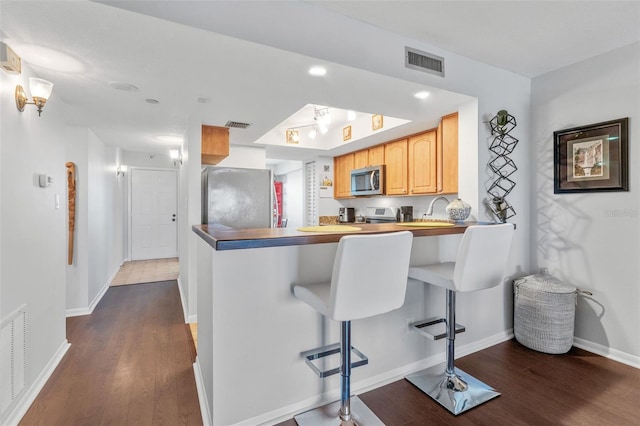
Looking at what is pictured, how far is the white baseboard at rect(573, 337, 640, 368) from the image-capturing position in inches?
92.4

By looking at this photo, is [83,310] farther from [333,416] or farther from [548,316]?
[548,316]

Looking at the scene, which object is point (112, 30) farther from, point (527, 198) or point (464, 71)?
point (527, 198)

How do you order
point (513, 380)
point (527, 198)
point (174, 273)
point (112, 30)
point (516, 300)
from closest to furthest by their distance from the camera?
point (112, 30) < point (513, 380) < point (516, 300) < point (527, 198) < point (174, 273)

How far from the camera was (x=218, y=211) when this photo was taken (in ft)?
11.0

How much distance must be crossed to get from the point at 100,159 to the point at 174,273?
7.28 feet

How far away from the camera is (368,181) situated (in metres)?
4.50

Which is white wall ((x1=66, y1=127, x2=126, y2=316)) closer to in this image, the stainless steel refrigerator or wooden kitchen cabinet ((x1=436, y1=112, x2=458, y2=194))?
the stainless steel refrigerator

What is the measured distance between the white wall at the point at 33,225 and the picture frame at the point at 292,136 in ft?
8.58

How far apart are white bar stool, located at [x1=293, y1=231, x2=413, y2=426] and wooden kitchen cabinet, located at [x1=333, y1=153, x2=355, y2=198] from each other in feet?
11.8

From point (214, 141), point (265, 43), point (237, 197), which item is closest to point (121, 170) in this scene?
point (214, 141)

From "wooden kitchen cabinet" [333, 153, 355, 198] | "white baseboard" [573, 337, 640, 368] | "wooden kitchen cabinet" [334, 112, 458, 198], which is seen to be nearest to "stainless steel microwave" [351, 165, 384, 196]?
"wooden kitchen cabinet" [334, 112, 458, 198]

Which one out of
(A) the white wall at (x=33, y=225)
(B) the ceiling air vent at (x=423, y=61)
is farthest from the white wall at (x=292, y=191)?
(A) the white wall at (x=33, y=225)

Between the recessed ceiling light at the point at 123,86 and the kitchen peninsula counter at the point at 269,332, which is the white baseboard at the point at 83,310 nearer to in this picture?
the kitchen peninsula counter at the point at 269,332

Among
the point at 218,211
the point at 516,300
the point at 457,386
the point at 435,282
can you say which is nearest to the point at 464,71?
the point at 435,282
